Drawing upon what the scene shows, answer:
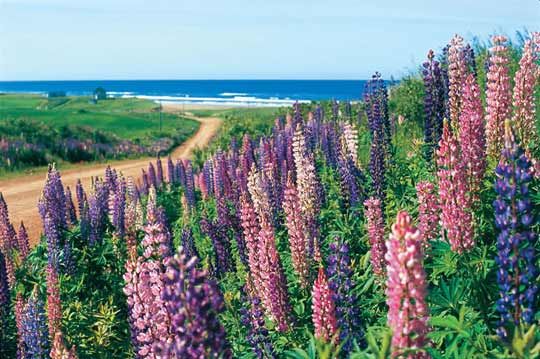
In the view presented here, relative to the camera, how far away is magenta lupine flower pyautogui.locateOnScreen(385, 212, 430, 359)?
2.39 meters

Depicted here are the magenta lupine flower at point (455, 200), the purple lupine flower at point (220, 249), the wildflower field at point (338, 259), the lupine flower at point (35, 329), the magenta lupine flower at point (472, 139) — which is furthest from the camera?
the purple lupine flower at point (220, 249)

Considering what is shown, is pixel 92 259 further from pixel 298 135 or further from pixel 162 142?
pixel 162 142

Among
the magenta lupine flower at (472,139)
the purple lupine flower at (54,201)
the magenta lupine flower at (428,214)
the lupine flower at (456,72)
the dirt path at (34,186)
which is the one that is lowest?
the dirt path at (34,186)

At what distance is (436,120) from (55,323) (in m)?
3.92

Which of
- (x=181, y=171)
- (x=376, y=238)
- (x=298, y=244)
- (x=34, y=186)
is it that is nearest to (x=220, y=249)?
(x=298, y=244)

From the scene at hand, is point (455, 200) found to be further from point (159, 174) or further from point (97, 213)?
point (159, 174)

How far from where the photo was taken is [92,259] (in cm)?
838

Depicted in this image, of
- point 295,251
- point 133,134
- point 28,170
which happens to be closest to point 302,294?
point 295,251

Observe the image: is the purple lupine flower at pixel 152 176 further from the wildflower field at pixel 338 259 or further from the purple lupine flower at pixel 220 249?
the purple lupine flower at pixel 220 249

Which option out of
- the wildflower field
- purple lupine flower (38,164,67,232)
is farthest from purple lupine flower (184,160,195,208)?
purple lupine flower (38,164,67,232)

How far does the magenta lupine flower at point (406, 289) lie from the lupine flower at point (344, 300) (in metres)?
1.15

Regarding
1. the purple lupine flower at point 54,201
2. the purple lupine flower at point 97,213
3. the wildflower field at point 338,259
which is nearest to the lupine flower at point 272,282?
the wildflower field at point 338,259

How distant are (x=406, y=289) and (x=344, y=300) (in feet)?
4.48

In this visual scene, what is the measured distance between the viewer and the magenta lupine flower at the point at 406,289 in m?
2.39
